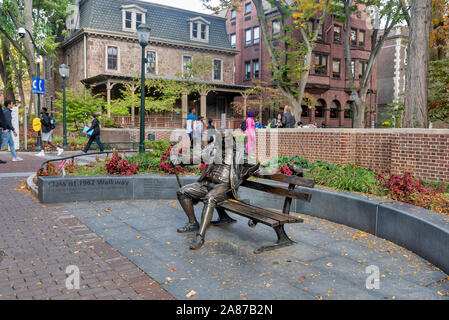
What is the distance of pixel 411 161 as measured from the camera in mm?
8555

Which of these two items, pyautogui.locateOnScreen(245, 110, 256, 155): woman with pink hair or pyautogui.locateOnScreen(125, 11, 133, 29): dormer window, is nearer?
pyautogui.locateOnScreen(245, 110, 256, 155): woman with pink hair

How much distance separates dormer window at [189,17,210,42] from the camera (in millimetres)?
35969

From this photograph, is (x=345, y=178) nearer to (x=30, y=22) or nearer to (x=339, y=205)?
(x=339, y=205)

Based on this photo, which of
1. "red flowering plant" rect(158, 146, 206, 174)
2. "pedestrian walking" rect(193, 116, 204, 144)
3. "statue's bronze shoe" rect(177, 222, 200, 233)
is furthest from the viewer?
"pedestrian walking" rect(193, 116, 204, 144)

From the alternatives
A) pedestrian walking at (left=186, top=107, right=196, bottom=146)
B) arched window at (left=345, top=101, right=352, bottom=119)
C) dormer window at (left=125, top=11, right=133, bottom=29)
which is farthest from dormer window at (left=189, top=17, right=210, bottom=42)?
pedestrian walking at (left=186, top=107, right=196, bottom=146)

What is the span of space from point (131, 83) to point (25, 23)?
8.15 meters

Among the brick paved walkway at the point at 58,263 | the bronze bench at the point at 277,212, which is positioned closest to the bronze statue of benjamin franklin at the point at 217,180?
the bronze bench at the point at 277,212

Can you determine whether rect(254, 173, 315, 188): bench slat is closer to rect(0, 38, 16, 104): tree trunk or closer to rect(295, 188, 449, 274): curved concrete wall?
rect(295, 188, 449, 274): curved concrete wall

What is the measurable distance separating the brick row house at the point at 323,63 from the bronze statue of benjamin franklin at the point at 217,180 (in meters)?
31.6

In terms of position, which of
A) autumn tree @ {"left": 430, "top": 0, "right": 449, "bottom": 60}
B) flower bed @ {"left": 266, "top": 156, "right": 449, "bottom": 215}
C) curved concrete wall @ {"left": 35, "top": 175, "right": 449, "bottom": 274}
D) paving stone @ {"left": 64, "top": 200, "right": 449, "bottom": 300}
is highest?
autumn tree @ {"left": 430, "top": 0, "right": 449, "bottom": 60}

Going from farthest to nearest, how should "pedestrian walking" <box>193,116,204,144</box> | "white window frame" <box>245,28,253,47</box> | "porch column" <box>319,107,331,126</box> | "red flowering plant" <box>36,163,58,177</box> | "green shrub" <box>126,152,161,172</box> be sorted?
1. "white window frame" <box>245,28,253,47</box>
2. "porch column" <box>319,107,331,126</box>
3. "pedestrian walking" <box>193,116,204,144</box>
4. "green shrub" <box>126,152,161,172</box>
5. "red flowering plant" <box>36,163,58,177</box>

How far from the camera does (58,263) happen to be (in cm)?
461

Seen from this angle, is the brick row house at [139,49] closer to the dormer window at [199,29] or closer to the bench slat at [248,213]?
the dormer window at [199,29]

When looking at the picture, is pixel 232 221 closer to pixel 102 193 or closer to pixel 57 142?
pixel 102 193
